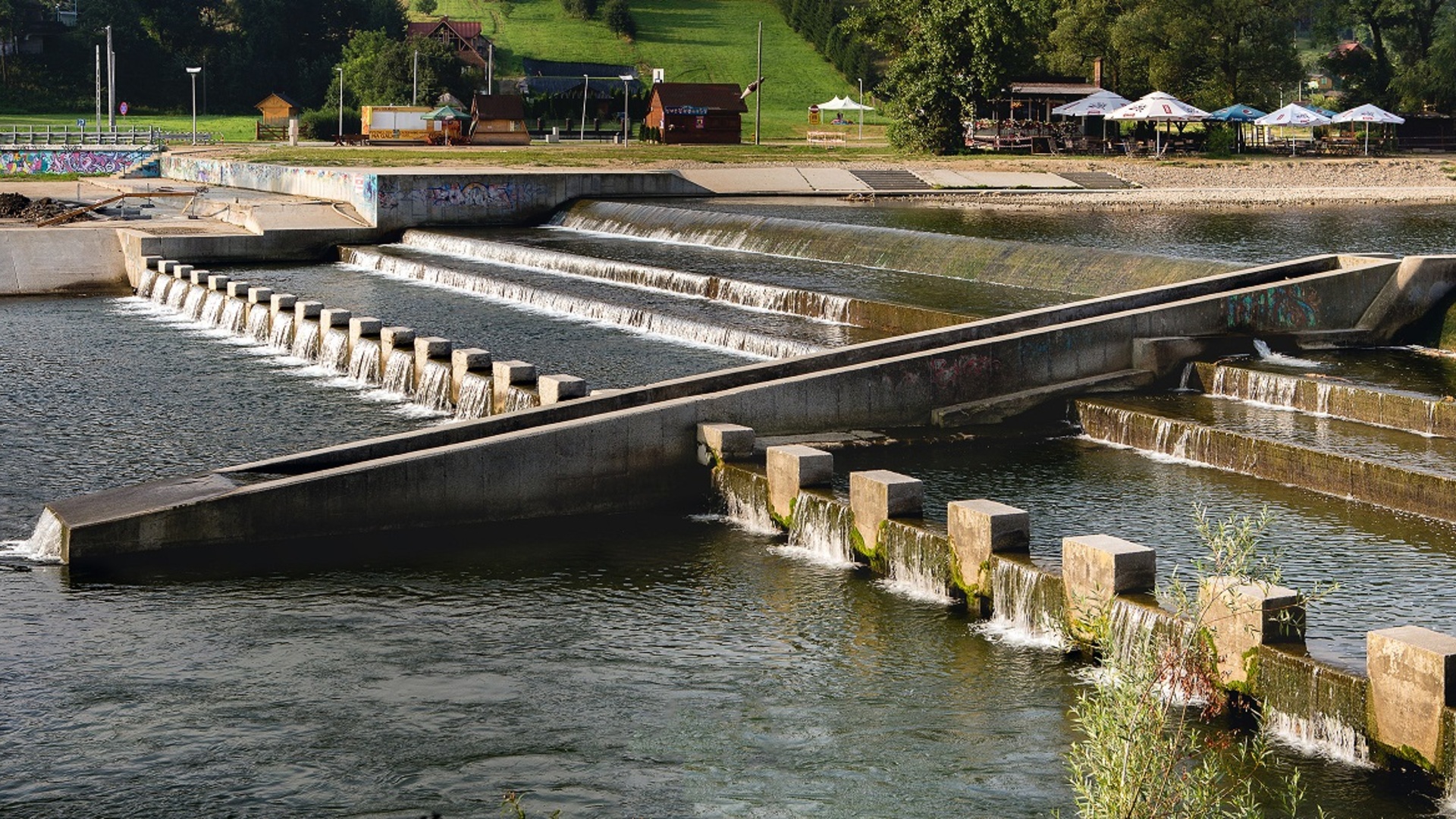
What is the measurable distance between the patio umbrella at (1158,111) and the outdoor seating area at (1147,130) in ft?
0.11

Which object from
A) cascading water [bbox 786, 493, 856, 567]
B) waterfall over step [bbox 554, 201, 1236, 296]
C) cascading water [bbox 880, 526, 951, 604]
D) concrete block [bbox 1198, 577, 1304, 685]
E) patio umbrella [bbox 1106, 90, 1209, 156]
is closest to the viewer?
concrete block [bbox 1198, 577, 1304, 685]

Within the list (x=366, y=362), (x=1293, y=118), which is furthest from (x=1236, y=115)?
Answer: (x=366, y=362)

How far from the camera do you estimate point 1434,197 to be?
6034cm

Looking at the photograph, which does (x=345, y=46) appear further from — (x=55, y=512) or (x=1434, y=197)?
(x=55, y=512)

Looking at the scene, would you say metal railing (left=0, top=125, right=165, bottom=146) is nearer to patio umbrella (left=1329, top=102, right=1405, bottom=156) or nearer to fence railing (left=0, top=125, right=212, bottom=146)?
fence railing (left=0, top=125, right=212, bottom=146)

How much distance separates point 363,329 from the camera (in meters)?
31.3

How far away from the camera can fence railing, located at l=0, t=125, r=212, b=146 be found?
3553 inches

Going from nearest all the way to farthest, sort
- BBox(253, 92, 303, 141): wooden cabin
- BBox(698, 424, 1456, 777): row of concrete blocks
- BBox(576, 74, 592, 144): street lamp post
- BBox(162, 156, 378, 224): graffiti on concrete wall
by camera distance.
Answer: BBox(698, 424, 1456, 777): row of concrete blocks < BBox(162, 156, 378, 224): graffiti on concrete wall < BBox(576, 74, 592, 144): street lamp post < BBox(253, 92, 303, 141): wooden cabin

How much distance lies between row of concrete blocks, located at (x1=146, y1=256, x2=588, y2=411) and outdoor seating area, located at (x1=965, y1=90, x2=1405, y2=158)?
4574 centimetres

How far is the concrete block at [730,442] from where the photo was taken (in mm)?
22375

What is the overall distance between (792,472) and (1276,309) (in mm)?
12400

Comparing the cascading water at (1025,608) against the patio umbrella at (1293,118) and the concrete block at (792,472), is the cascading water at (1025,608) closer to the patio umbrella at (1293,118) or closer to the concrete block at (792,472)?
the concrete block at (792,472)

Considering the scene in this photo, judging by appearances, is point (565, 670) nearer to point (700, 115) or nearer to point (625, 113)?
point (700, 115)

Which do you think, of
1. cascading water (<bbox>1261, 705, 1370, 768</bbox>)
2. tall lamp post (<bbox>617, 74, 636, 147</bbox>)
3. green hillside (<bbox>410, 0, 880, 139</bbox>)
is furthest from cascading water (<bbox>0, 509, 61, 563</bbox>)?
green hillside (<bbox>410, 0, 880, 139</bbox>)
